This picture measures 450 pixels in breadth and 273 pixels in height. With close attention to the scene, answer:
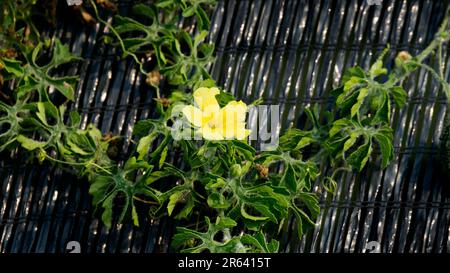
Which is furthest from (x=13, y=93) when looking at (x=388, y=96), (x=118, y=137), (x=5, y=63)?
(x=388, y=96)

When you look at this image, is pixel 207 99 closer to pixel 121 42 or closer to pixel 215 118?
pixel 215 118

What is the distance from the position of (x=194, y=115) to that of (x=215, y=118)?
4 cm

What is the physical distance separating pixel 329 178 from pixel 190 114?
0.36 m

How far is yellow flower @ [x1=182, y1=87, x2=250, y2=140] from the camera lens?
209cm

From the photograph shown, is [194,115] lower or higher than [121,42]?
lower

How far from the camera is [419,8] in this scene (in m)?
2.43

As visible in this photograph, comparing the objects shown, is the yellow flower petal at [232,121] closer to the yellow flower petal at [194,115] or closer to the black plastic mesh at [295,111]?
the yellow flower petal at [194,115]

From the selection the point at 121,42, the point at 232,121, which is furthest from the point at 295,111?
the point at 121,42

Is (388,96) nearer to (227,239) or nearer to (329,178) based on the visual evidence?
(329,178)

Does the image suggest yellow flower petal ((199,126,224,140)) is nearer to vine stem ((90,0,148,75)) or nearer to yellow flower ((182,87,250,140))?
yellow flower ((182,87,250,140))

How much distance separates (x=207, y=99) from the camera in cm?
214

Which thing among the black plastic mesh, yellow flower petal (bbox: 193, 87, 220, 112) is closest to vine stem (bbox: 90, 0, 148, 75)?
the black plastic mesh

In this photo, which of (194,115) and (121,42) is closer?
(194,115)

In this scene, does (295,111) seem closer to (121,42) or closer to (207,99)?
(207,99)
